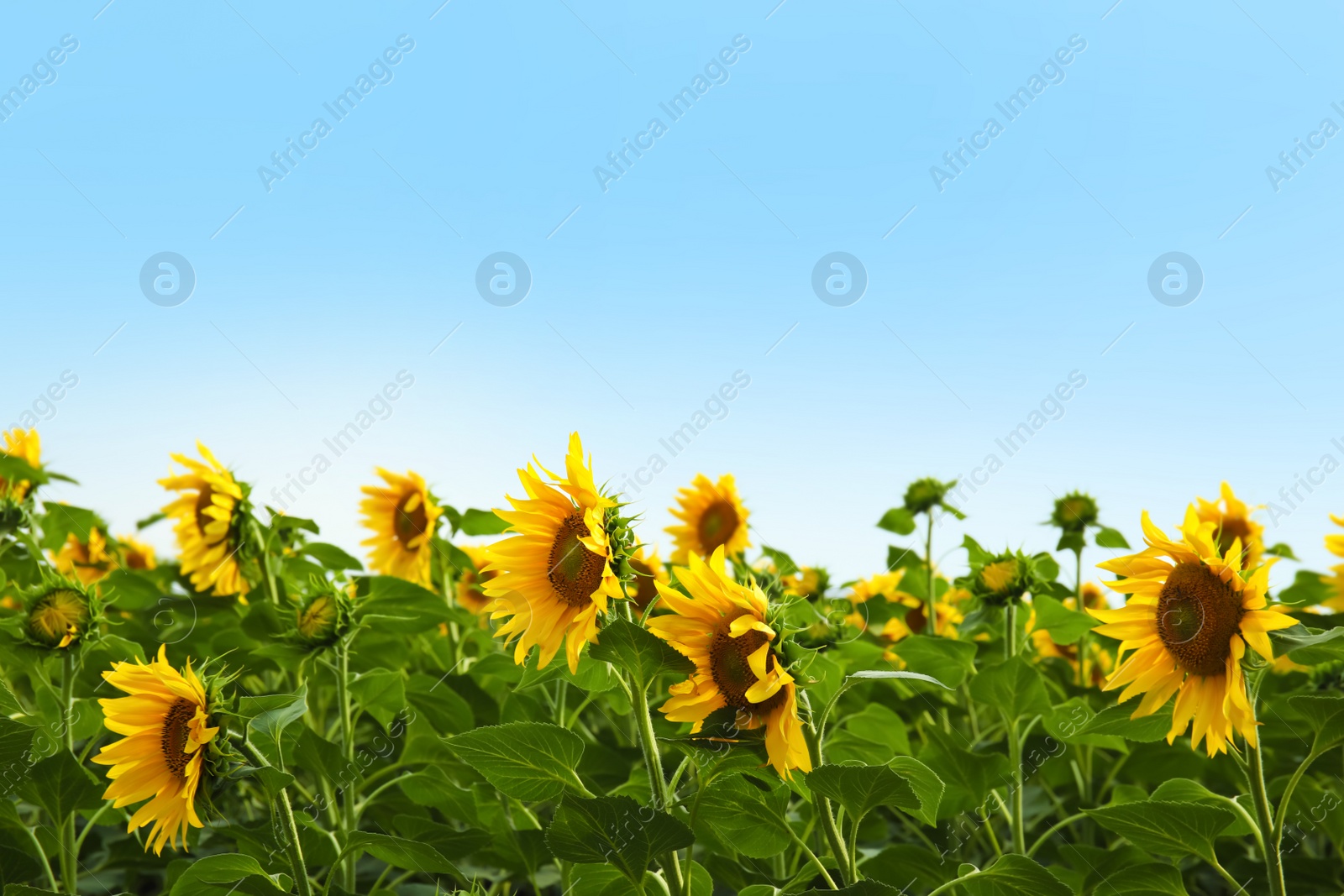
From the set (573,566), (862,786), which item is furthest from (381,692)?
(862,786)

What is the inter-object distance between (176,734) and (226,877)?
0.83ft

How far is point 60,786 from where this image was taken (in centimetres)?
205

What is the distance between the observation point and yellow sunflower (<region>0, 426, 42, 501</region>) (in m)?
3.28

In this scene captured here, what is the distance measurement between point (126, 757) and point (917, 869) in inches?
56.8

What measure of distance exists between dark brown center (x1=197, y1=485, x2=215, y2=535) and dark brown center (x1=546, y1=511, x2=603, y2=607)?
1748 millimetres

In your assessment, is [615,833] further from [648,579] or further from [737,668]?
[648,579]

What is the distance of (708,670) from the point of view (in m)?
1.60

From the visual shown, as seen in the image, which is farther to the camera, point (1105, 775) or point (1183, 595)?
point (1105, 775)

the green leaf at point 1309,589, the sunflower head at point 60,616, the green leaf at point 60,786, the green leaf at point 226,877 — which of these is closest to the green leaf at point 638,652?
the green leaf at point 226,877

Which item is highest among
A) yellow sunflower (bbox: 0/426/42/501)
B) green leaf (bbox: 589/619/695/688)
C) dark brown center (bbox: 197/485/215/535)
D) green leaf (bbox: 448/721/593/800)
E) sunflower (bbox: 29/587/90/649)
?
green leaf (bbox: 589/619/695/688)

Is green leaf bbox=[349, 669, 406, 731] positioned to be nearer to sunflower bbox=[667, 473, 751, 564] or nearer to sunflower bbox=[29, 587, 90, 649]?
sunflower bbox=[29, 587, 90, 649]

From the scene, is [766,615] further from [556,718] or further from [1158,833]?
[556,718]

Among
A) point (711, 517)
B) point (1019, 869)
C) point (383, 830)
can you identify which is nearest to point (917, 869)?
point (1019, 869)

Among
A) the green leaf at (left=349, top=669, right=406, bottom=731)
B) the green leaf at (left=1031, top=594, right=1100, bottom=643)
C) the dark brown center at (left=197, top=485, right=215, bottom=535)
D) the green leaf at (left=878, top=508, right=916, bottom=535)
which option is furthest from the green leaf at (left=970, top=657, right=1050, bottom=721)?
the dark brown center at (left=197, top=485, right=215, bottom=535)
